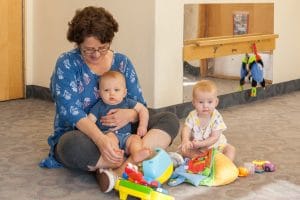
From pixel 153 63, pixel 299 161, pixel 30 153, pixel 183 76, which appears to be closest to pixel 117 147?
pixel 30 153

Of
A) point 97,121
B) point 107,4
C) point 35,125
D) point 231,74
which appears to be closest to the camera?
point 97,121

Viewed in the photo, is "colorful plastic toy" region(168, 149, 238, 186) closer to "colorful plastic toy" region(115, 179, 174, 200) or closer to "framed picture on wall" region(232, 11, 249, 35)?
"colorful plastic toy" region(115, 179, 174, 200)

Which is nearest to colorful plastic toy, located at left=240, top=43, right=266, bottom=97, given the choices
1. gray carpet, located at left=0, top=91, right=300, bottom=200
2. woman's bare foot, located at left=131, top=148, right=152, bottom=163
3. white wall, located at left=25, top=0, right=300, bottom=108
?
gray carpet, located at left=0, top=91, right=300, bottom=200

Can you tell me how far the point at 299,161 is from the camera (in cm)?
222

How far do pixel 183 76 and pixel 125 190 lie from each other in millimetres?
1431

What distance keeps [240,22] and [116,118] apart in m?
1.69

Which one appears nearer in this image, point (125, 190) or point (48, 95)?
point (125, 190)

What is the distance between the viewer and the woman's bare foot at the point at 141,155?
71.6 inches

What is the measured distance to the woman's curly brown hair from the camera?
1877 millimetres

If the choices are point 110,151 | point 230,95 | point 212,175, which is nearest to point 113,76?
point 110,151

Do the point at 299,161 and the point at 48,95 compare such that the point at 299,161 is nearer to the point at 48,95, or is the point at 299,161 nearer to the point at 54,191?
the point at 54,191

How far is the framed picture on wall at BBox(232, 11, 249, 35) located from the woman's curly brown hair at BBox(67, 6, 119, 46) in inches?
61.4

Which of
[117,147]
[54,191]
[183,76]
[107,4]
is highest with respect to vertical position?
[107,4]

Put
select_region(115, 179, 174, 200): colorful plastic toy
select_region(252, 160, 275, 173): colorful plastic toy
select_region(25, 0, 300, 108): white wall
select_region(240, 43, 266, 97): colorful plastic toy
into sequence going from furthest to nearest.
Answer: select_region(240, 43, 266, 97): colorful plastic toy < select_region(25, 0, 300, 108): white wall < select_region(252, 160, 275, 173): colorful plastic toy < select_region(115, 179, 174, 200): colorful plastic toy
